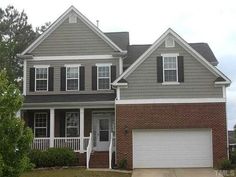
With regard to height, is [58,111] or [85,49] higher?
[85,49]

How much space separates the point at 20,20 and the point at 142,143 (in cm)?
2416

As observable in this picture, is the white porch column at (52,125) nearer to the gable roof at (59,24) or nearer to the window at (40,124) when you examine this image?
the window at (40,124)

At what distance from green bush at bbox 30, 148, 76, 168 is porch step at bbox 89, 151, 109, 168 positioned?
4.49 feet

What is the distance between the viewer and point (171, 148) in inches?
1099

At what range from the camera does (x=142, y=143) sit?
91.9 ft

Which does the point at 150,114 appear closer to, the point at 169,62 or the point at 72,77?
the point at 169,62

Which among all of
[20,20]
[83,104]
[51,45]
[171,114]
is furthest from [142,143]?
[20,20]

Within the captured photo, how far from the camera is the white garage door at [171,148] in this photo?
2759 cm

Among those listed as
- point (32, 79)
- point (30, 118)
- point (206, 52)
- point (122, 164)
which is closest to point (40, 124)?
point (30, 118)

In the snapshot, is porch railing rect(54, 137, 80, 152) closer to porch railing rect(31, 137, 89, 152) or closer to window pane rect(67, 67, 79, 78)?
porch railing rect(31, 137, 89, 152)

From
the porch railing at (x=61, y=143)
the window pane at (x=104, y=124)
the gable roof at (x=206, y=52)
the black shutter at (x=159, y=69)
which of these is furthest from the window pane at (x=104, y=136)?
the gable roof at (x=206, y=52)

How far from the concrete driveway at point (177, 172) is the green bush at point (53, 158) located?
3.74 m

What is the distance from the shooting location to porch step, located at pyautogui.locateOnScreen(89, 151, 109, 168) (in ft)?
90.3

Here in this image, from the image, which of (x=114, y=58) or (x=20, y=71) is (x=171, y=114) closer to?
(x=114, y=58)
